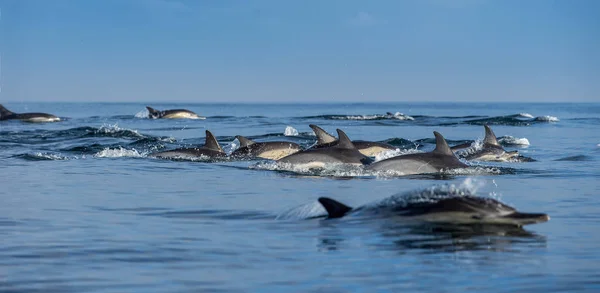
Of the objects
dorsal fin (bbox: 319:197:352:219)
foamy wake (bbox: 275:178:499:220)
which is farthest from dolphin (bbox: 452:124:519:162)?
dorsal fin (bbox: 319:197:352:219)

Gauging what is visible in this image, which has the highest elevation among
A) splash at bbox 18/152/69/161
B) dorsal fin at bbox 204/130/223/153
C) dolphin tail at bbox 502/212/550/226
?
dolphin tail at bbox 502/212/550/226

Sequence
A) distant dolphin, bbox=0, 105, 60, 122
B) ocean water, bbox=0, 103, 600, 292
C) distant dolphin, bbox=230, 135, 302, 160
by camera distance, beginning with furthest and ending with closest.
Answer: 1. distant dolphin, bbox=0, 105, 60, 122
2. distant dolphin, bbox=230, 135, 302, 160
3. ocean water, bbox=0, 103, 600, 292

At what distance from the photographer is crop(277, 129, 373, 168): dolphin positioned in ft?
60.3

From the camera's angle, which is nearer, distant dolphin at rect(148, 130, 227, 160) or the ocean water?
the ocean water

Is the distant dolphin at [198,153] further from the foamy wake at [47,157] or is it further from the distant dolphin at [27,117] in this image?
the distant dolphin at [27,117]

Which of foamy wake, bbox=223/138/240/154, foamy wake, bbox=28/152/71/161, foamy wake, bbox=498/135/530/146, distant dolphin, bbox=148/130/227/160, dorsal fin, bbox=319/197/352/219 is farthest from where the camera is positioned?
foamy wake, bbox=498/135/530/146

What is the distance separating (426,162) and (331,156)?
8.10 ft

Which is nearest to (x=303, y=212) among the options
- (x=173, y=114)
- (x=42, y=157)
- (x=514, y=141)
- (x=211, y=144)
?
(x=211, y=144)

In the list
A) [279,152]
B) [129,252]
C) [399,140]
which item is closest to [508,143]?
[399,140]

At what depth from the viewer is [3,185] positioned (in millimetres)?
15688

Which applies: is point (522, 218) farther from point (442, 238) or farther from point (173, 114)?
point (173, 114)

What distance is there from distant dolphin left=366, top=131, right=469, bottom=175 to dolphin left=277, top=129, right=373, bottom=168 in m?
1.25

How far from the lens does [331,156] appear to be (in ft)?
61.1

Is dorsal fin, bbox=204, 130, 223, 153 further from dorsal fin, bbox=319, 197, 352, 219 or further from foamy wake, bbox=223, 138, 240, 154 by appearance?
dorsal fin, bbox=319, 197, 352, 219
